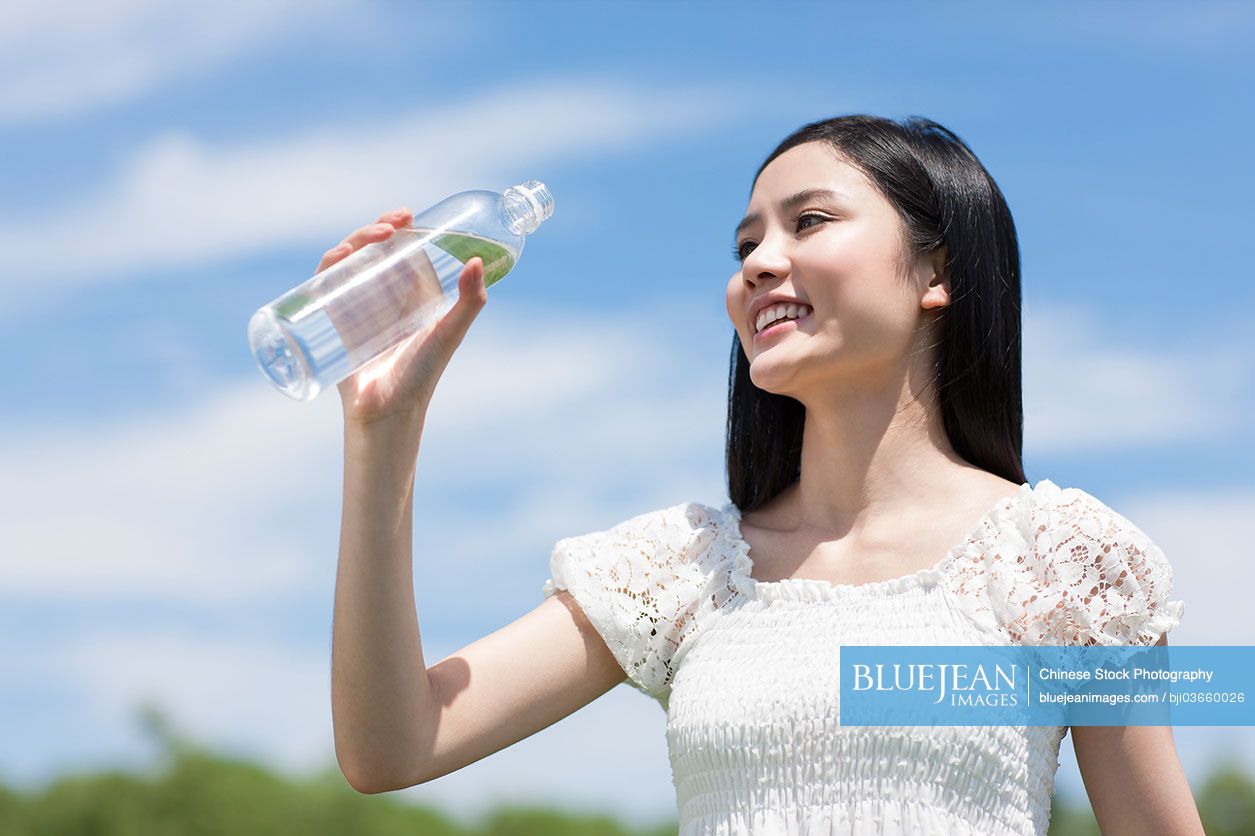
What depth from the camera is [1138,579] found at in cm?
254

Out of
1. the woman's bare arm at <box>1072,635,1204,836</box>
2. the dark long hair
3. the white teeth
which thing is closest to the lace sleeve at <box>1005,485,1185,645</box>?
Result: the woman's bare arm at <box>1072,635,1204,836</box>

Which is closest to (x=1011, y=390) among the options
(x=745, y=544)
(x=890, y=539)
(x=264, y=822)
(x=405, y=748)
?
(x=890, y=539)

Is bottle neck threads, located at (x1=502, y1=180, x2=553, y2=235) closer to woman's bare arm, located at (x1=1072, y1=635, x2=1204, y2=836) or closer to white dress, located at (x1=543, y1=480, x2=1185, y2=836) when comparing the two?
white dress, located at (x1=543, y1=480, x2=1185, y2=836)

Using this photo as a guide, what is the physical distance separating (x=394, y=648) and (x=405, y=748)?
210 mm

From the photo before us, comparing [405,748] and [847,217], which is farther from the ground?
[847,217]

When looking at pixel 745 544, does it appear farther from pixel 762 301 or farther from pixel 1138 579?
pixel 1138 579

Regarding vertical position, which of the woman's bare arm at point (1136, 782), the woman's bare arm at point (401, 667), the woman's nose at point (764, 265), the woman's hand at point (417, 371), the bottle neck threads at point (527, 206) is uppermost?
the bottle neck threads at point (527, 206)

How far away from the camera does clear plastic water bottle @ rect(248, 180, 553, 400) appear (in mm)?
2471

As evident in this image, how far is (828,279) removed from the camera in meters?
2.73

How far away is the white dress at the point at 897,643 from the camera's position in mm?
2445

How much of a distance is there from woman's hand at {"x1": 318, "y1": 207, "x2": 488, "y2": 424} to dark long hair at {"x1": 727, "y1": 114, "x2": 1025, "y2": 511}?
908 mm

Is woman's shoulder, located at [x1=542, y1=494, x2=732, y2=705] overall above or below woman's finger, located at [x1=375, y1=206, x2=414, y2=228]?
below

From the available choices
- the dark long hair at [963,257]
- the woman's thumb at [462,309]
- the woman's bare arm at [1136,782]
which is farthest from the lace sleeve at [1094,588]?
the woman's thumb at [462,309]

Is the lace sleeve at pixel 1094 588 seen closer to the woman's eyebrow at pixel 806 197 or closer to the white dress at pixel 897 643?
the white dress at pixel 897 643
